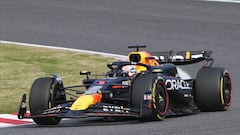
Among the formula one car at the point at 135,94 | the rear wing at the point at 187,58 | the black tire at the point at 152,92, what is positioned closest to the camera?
the formula one car at the point at 135,94

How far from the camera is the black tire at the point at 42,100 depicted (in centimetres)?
1162

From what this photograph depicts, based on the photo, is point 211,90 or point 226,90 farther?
point 226,90

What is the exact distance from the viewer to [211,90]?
12.5 metres

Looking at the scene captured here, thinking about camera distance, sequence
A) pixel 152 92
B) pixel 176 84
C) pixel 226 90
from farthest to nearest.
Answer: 1. pixel 226 90
2. pixel 176 84
3. pixel 152 92

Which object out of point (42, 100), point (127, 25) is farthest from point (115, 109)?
point (127, 25)

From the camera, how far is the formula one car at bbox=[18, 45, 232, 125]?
11.2 m

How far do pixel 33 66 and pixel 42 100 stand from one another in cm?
672

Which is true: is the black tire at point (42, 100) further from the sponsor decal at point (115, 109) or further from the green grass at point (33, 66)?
the green grass at point (33, 66)

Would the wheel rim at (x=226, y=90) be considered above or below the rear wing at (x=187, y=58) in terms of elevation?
below

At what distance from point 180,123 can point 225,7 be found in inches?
566

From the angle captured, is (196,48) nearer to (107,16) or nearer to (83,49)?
(83,49)


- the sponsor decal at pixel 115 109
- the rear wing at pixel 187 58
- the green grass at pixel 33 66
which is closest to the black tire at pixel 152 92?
the sponsor decal at pixel 115 109

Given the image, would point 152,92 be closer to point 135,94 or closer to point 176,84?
point 135,94

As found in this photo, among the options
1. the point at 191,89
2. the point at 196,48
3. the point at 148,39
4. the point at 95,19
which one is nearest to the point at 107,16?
the point at 95,19
